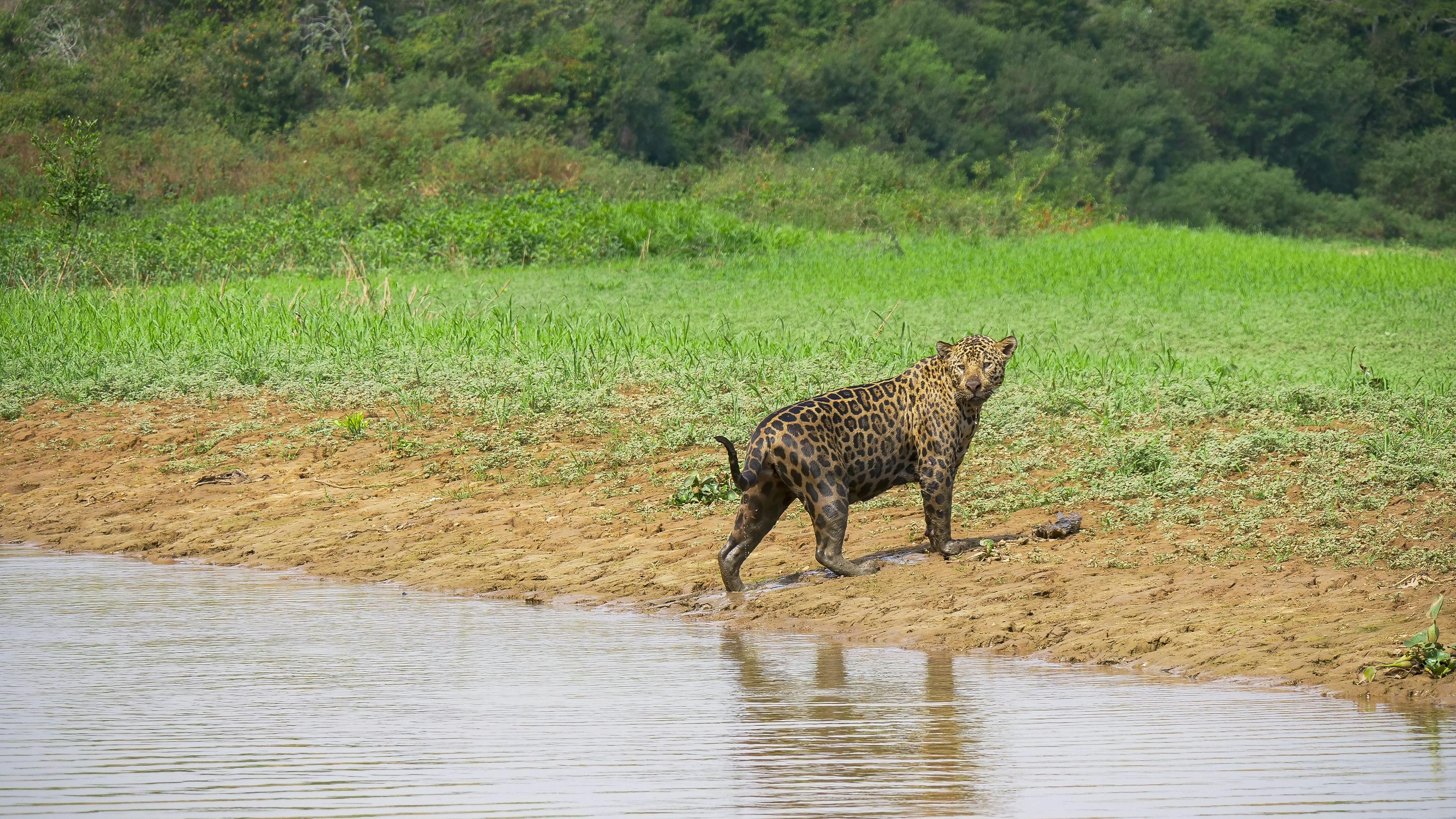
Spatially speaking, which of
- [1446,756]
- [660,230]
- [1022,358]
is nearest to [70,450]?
[1022,358]

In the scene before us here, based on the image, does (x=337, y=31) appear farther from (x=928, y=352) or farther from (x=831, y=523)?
(x=831, y=523)

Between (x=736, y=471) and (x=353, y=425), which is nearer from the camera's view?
(x=736, y=471)

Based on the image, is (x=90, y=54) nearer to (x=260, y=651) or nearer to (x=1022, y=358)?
(x=1022, y=358)

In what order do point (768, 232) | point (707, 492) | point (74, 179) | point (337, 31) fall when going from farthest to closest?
point (337, 31) < point (768, 232) < point (74, 179) < point (707, 492)

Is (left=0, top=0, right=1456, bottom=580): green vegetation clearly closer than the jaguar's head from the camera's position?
No

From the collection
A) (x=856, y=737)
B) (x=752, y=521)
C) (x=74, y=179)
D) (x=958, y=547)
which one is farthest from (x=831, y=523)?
(x=74, y=179)

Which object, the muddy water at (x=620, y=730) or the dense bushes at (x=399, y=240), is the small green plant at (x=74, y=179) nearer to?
the dense bushes at (x=399, y=240)

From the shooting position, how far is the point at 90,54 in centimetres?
3625

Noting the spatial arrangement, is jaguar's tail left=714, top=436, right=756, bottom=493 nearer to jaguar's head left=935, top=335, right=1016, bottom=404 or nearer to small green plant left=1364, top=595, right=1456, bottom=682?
jaguar's head left=935, top=335, right=1016, bottom=404

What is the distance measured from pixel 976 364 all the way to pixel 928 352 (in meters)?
5.23

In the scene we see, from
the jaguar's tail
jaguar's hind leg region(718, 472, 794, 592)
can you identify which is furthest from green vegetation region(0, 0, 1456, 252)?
the jaguar's tail

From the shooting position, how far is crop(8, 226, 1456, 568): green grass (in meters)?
8.01

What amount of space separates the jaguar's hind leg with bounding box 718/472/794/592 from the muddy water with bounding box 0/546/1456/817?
1.15ft

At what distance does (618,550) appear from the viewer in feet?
27.0
